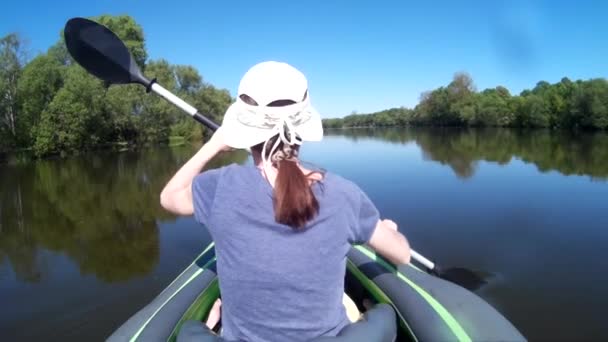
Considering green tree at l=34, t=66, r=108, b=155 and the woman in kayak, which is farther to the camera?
green tree at l=34, t=66, r=108, b=155

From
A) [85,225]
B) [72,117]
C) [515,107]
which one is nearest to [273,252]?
[85,225]

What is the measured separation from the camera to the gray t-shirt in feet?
4.59

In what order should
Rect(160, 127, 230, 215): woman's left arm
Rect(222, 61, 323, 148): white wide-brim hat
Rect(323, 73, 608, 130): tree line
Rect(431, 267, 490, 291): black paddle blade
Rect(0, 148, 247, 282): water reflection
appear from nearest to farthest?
Rect(222, 61, 323, 148): white wide-brim hat, Rect(160, 127, 230, 215): woman's left arm, Rect(431, 267, 490, 291): black paddle blade, Rect(0, 148, 247, 282): water reflection, Rect(323, 73, 608, 130): tree line

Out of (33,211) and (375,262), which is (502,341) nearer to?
(375,262)

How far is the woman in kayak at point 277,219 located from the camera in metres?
1.40

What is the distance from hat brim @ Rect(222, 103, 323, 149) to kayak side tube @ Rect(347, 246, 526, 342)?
114 centimetres

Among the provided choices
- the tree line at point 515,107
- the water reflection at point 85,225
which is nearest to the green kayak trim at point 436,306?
the water reflection at point 85,225

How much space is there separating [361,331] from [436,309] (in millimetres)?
727

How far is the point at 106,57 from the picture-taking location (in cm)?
356

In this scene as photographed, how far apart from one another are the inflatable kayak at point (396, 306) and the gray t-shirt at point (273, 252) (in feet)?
0.67

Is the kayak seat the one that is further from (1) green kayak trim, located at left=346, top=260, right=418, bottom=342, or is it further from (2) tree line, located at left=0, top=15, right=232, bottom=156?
(2) tree line, located at left=0, top=15, right=232, bottom=156

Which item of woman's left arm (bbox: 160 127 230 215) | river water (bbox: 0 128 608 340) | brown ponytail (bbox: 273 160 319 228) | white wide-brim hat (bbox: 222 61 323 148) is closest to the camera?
brown ponytail (bbox: 273 160 319 228)

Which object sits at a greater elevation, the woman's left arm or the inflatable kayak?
the woman's left arm

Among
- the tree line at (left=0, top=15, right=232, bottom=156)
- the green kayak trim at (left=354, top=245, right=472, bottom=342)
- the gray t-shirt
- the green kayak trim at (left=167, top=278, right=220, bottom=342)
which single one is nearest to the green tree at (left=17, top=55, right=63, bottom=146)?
the tree line at (left=0, top=15, right=232, bottom=156)
